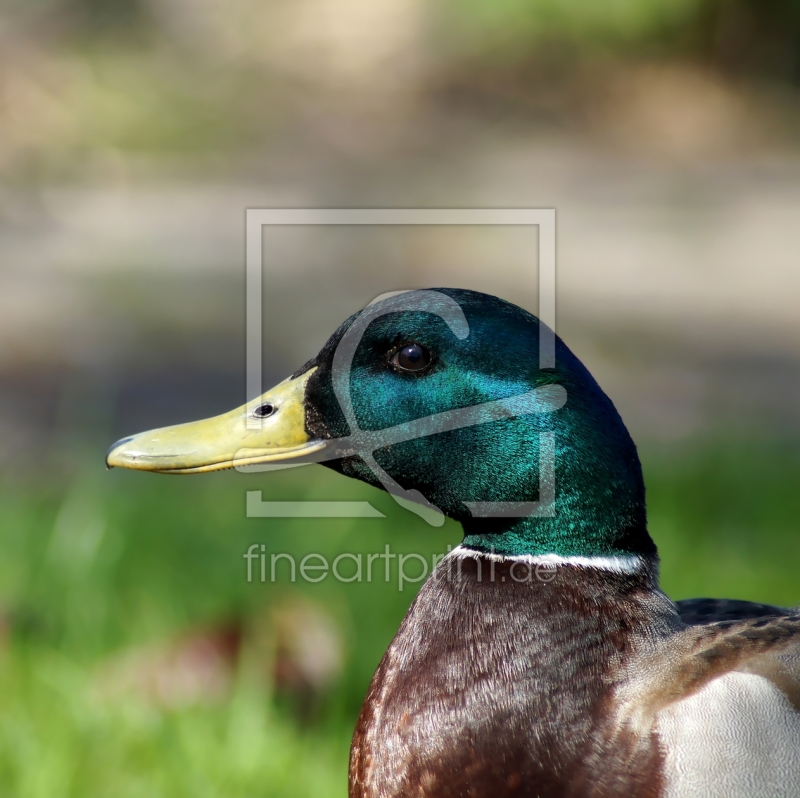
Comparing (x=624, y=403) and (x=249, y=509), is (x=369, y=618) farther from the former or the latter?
(x=624, y=403)

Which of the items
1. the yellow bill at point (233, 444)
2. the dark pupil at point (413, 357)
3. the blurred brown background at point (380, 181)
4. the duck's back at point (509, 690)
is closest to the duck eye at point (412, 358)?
the dark pupil at point (413, 357)

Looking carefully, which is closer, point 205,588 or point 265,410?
point 265,410

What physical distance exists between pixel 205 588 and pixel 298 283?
2302 mm

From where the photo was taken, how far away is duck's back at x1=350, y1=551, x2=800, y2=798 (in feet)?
4.74

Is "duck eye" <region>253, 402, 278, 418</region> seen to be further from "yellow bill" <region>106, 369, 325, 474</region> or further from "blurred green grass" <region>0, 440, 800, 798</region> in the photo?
"blurred green grass" <region>0, 440, 800, 798</region>

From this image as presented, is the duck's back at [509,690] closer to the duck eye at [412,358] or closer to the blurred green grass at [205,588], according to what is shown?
the duck eye at [412,358]

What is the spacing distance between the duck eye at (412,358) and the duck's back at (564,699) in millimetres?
287

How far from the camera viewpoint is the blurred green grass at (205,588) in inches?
87.3

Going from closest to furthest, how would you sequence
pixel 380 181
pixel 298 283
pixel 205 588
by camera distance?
pixel 205 588 < pixel 298 283 < pixel 380 181

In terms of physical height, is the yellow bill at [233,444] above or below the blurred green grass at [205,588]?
above

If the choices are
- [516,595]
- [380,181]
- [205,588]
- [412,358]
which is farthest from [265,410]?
[380,181]

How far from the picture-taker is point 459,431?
5.48 feet

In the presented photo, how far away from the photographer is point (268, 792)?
2.17 metres

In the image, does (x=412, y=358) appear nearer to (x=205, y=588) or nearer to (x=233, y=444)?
(x=233, y=444)
